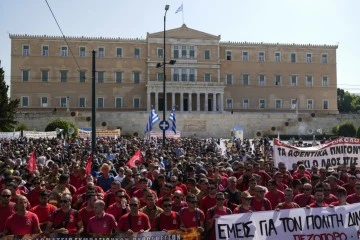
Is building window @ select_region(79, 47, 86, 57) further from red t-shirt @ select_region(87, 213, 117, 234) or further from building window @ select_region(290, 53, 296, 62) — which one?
red t-shirt @ select_region(87, 213, 117, 234)

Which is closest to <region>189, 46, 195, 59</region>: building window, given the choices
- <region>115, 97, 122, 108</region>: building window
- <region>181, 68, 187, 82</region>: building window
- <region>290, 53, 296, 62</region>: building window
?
<region>181, 68, 187, 82</region>: building window

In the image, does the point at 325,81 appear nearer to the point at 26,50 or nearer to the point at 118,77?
the point at 118,77

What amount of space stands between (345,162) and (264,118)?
42990mm

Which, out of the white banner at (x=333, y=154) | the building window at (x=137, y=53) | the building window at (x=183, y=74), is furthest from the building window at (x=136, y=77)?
the white banner at (x=333, y=154)

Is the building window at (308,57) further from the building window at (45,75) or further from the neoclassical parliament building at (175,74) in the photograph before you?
the building window at (45,75)

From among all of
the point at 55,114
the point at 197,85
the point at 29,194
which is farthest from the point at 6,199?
the point at 197,85

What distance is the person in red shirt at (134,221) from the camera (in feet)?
19.7

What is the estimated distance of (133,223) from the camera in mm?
6012

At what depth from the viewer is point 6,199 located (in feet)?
20.5

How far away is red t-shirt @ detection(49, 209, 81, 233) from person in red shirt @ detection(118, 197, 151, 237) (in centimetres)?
60

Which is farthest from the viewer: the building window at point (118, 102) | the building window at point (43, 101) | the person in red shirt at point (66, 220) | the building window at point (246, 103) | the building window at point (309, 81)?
the building window at point (309, 81)

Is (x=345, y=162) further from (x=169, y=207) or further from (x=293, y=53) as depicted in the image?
(x=293, y=53)

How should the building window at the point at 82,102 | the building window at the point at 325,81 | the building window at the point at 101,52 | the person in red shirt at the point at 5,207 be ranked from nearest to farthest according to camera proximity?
the person in red shirt at the point at 5,207
the building window at the point at 82,102
the building window at the point at 101,52
the building window at the point at 325,81

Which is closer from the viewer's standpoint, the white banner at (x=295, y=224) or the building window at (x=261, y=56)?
the white banner at (x=295, y=224)
